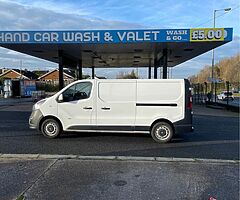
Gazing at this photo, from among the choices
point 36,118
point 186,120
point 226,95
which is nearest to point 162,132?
point 186,120

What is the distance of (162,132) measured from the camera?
8.28 meters

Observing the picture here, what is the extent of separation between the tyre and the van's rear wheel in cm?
295

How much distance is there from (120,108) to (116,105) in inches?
5.9

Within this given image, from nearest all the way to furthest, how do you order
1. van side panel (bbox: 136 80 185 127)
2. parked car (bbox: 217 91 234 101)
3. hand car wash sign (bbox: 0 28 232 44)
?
van side panel (bbox: 136 80 185 127) → hand car wash sign (bbox: 0 28 232 44) → parked car (bbox: 217 91 234 101)

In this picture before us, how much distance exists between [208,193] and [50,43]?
43.1 ft

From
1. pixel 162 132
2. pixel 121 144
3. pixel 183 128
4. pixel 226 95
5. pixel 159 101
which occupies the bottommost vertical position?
pixel 121 144

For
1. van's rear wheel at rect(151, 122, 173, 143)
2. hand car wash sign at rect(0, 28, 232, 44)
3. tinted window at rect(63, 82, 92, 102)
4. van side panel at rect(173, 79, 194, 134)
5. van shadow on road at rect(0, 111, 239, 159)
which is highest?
hand car wash sign at rect(0, 28, 232, 44)

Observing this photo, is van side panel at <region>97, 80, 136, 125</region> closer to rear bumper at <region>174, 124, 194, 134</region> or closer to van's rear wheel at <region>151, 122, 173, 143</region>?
van's rear wheel at <region>151, 122, 173, 143</region>

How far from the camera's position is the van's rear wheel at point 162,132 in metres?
8.26

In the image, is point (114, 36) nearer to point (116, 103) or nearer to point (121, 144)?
point (116, 103)

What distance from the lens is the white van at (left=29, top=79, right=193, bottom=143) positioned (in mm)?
8203

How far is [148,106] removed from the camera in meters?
8.28

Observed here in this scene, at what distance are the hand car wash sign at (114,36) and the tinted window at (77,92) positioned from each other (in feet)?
23.2

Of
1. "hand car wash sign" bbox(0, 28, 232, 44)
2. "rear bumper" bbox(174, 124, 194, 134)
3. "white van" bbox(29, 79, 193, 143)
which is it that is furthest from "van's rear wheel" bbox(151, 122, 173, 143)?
"hand car wash sign" bbox(0, 28, 232, 44)
